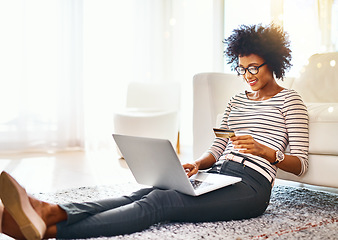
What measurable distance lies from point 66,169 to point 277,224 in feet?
6.15

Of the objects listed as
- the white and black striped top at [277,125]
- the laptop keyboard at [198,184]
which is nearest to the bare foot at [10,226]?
the laptop keyboard at [198,184]

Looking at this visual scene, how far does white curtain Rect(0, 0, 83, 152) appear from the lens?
12.7 ft

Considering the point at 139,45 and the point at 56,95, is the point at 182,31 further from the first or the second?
the point at 56,95

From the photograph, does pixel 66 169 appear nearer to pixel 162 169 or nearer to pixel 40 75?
pixel 40 75

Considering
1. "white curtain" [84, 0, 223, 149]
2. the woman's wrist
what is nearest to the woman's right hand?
the woman's wrist

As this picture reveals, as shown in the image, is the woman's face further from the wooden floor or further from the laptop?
the wooden floor

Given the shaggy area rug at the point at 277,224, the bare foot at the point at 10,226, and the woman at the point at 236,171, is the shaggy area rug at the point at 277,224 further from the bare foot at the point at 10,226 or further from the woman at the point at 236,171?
the bare foot at the point at 10,226

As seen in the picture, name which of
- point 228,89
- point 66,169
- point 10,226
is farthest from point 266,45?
point 66,169

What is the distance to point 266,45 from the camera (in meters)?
1.60

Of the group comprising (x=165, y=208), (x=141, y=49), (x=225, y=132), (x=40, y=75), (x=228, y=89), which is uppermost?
(x=141, y=49)

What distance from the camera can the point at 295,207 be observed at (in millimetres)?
1695

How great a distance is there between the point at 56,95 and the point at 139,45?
1067 millimetres

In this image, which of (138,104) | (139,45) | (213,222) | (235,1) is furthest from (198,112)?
(139,45)

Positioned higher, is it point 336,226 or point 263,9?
point 263,9
